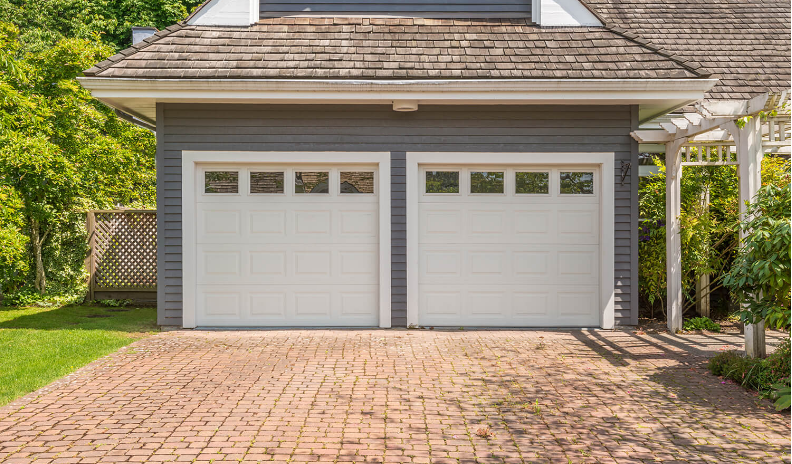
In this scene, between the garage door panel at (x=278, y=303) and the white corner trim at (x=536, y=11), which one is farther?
the white corner trim at (x=536, y=11)

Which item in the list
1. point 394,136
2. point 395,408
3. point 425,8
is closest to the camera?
point 395,408

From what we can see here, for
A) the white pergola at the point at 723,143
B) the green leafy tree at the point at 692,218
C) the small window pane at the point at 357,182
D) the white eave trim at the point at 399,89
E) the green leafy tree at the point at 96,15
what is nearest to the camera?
the white pergola at the point at 723,143

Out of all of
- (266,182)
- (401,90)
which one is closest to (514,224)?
(401,90)

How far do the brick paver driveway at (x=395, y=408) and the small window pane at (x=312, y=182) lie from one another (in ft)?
6.72

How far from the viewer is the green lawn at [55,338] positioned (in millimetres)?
5348

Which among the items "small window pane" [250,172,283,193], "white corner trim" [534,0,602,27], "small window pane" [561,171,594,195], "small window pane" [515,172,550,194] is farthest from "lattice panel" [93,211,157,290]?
"white corner trim" [534,0,602,27]

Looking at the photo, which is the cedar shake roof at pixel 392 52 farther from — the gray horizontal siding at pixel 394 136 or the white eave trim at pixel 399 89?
the gray horizontal siding at pixel 394 136

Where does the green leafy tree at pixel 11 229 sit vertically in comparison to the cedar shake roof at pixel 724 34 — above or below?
below

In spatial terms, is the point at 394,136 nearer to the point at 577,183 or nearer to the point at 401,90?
the point at 401,90

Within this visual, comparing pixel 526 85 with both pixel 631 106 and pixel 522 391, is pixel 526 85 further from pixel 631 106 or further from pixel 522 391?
pixel 522 391

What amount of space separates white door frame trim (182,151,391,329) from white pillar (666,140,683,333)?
3553 millimetres

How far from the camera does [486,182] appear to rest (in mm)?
7691

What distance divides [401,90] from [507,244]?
2393 millimetres

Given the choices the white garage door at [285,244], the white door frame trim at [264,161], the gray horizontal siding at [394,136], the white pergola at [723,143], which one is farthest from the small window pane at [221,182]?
the white pergola at [723,143]
